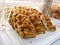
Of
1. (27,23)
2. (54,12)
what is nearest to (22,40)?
(27,23)

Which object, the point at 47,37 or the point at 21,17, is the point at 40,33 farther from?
the point at 21,17

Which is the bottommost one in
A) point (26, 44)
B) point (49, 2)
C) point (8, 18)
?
point (26, 44)

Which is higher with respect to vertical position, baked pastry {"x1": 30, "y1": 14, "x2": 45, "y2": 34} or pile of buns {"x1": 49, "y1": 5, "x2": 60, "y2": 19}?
pile of buns {"x1": 49, "y1": 5, "x2": 60, "y2": 19}

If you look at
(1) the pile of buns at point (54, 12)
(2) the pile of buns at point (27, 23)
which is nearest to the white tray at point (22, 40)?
(2) the pile of buns at point (27, 23)

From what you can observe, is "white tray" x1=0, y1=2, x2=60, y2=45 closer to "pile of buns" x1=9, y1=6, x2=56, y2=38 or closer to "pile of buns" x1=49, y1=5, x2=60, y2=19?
"pile of buns" x1=9, y1=6, x2=56, y2=38

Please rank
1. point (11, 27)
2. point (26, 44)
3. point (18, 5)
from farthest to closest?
point (18, 5), point (11, 27), point (26, 44)

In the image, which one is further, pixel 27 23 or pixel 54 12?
pixel 54 12

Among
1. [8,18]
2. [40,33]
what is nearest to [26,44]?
[40,33]

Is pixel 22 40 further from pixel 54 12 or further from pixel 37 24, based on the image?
pixel 54 12

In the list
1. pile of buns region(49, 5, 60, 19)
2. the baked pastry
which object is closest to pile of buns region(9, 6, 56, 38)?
the baked pastry
